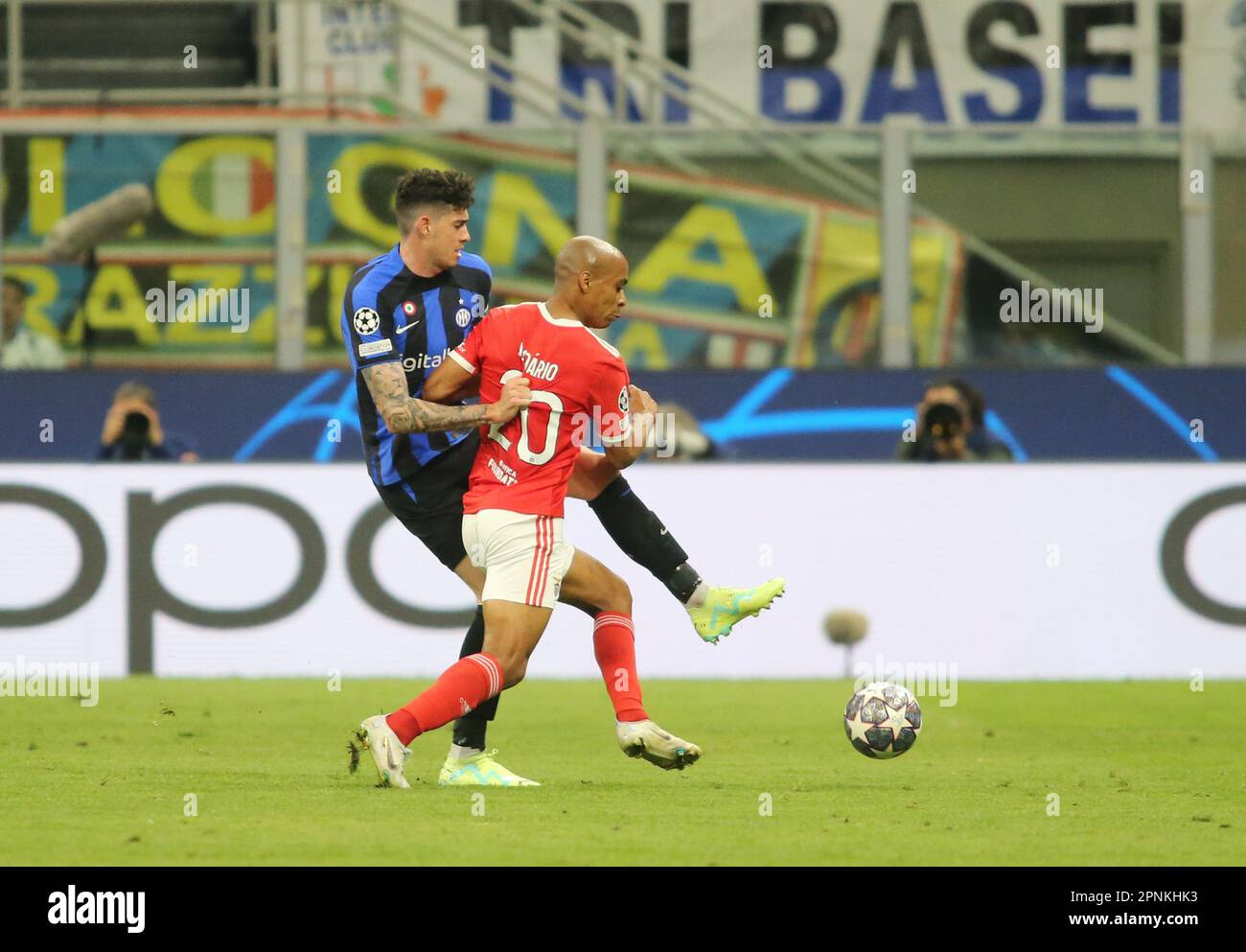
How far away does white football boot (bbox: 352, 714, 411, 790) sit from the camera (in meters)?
6.83

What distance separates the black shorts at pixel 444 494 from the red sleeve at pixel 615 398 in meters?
0.59

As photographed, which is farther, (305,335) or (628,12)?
(628,12)

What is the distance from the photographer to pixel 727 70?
59.1ft

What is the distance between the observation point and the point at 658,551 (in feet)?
24.7

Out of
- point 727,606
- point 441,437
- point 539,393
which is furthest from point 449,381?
point 727,606

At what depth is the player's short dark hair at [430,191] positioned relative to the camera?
727 cm

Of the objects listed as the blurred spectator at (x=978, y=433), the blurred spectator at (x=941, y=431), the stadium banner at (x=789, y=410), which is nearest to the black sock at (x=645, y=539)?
the blurred spectator at (x=941, y=431)

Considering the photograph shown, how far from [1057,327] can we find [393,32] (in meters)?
5.65

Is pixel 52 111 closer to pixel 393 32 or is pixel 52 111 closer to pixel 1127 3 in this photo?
pixel 393 32

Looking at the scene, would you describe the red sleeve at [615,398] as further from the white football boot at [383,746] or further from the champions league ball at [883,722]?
the champions league ball at [883,722]

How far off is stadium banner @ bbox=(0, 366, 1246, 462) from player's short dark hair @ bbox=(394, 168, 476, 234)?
7.49 metres

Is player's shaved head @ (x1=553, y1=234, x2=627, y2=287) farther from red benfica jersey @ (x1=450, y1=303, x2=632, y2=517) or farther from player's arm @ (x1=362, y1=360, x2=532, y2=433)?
player's arm @ (x1=362, y1=360, x2=532, y2=433)

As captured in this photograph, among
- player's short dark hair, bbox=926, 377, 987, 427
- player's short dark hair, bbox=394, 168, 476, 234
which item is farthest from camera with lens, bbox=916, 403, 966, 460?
player's short dark hair, bbox=394, 168, 476, 234
